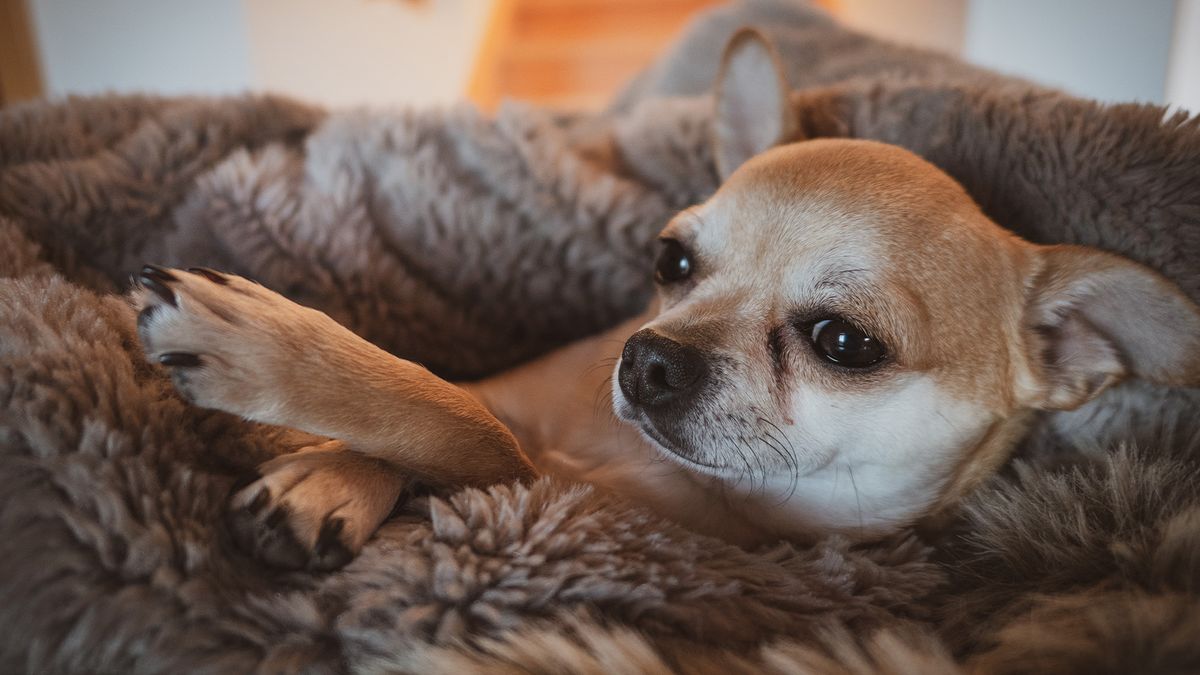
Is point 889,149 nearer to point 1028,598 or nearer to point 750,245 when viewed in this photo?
point 750,245

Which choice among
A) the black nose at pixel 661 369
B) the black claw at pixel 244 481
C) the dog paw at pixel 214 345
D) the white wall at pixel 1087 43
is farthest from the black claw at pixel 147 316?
the white wall at pixel 1087 43

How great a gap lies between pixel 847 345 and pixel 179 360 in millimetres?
743

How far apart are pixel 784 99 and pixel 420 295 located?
72 cm

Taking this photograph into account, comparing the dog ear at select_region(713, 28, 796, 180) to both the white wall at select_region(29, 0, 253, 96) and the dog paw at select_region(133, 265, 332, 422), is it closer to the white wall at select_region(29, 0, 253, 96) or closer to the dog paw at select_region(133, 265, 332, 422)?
the dog paw at select_region(133, 265, 332, 422)

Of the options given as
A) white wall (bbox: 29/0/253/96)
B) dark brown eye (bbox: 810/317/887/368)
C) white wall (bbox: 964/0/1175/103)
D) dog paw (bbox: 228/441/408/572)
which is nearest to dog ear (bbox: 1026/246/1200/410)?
dark brown eye (bbox: 810/317/887/368)

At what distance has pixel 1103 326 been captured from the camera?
1.01m

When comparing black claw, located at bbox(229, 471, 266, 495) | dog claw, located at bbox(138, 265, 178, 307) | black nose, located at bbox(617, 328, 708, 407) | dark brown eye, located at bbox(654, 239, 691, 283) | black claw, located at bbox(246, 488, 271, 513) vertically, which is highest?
dog claw, located at bbox(138, 265, 178, 307)

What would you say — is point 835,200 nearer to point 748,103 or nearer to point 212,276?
point 748,103

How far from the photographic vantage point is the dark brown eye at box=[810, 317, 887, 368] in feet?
3.06

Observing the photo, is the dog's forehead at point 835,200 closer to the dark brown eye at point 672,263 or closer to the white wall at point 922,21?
the dark brown eye at point 672,263

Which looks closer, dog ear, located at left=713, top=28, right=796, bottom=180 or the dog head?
the dog head

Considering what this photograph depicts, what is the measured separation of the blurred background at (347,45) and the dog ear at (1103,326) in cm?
82

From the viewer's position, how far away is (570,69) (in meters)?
4.46

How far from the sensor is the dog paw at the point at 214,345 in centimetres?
75
